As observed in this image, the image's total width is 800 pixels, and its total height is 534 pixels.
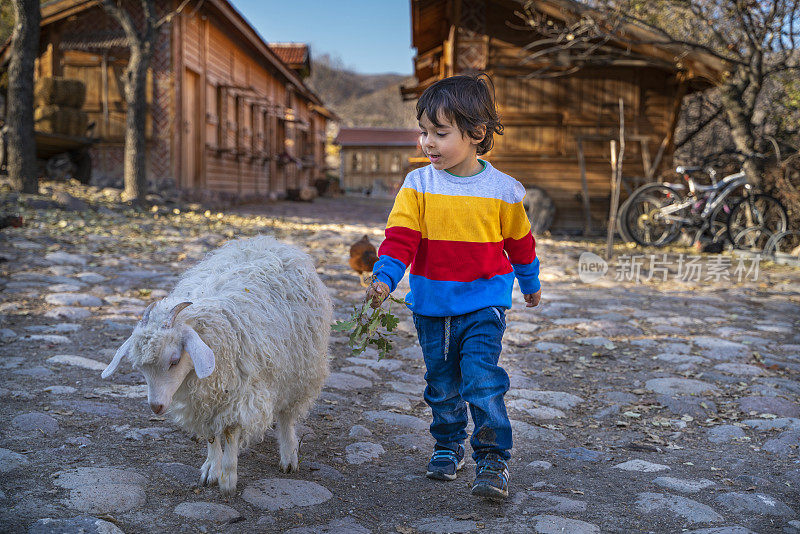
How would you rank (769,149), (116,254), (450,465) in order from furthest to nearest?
(769,149) < (116,254) < (450,465)

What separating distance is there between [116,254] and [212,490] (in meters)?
6.17

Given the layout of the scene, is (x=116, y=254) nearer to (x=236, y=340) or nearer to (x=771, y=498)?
(x=236, y=340)

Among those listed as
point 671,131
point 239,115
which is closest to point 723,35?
point 671,131

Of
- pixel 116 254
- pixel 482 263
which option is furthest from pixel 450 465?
pixel 116 254

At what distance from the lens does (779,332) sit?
6020 millimetres

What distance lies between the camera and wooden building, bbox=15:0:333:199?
→ 14758 millimetres

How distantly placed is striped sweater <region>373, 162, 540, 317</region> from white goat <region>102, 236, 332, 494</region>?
1.90ft

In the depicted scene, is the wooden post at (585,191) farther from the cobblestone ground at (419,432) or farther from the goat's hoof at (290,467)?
the goat's hoof at (290,467)

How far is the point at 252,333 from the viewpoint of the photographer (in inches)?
109

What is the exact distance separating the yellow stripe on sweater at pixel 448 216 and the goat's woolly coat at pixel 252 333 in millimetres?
638

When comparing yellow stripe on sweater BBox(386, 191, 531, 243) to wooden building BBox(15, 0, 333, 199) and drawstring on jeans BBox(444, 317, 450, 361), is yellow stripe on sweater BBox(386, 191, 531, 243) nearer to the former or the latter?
drawstring on jeans BBox(444, 317, 450, 361)

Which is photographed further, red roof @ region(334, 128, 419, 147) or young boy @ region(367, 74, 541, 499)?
red roof @ region(334, 128, 419, 147)

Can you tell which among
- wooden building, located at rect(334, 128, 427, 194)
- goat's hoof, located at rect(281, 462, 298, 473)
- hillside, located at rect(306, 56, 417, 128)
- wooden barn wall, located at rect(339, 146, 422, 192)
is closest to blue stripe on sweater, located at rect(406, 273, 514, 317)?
goat's hoof, located at rect(281, 462, 298, 473)

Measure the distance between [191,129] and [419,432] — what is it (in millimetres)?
14000
